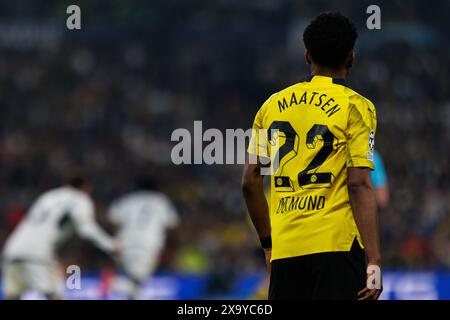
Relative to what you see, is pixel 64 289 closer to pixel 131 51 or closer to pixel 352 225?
pixel 352 225

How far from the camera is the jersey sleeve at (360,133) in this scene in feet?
16.0

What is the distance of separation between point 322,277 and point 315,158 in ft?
1.78

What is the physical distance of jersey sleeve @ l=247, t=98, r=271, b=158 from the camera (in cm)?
510

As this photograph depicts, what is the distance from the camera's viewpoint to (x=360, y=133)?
4.89m

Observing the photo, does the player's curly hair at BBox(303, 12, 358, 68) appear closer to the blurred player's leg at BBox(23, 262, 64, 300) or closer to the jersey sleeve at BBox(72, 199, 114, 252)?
the jersey sleeve at BBox(72, 199, 114, 252)

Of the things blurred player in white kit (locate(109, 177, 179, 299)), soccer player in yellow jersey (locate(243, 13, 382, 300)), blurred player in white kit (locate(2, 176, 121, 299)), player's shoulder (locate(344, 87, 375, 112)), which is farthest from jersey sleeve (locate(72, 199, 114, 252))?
→ player's shoulder (locate(344, 87, 375, 112))

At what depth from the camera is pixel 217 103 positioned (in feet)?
83.8

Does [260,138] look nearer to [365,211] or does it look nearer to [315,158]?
[315,158]

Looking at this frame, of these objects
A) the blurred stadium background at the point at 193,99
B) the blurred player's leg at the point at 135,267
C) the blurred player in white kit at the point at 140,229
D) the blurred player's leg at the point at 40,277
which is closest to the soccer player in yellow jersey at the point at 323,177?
the blurred player's leg at the point at 40,277

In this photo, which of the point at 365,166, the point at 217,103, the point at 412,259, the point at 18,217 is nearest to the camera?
the point at 365,166

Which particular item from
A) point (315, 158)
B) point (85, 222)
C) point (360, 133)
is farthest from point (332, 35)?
point (85, 222)

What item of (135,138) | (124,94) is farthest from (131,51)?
(135,138)
